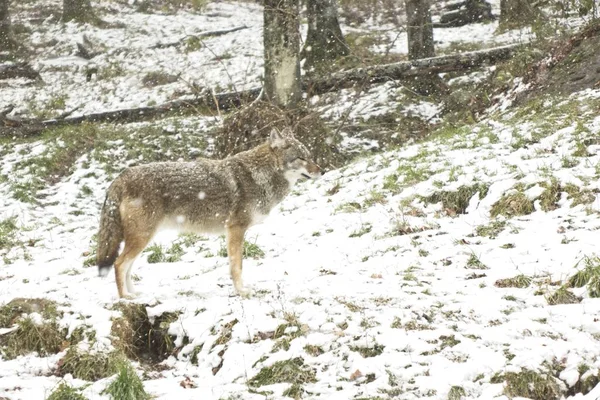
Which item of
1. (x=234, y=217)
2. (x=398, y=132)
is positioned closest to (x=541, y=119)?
(x=398, y=132)

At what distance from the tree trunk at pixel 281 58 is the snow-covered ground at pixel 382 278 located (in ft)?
8.04

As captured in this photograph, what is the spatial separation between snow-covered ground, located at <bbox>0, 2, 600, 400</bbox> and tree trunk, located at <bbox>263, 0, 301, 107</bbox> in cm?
245

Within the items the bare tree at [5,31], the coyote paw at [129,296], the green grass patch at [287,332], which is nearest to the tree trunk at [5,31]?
the bare tree at [5,31]

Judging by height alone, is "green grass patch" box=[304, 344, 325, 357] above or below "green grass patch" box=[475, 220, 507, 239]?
below

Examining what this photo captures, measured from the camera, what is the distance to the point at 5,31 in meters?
20.1

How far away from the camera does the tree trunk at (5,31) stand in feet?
65.4

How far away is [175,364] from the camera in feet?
15.6

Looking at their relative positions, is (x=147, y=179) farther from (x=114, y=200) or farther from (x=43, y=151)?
(x=43, y=151)

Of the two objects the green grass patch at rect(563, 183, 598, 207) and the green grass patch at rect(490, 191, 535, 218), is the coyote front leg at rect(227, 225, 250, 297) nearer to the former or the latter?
the green grass patch at rect(490, 191, 535, 218)

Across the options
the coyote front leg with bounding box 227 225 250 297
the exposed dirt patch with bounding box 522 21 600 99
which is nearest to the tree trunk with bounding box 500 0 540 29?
the exposed dirt patch with bounding box 522 21 600 99

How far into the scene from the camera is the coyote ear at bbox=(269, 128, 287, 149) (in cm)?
621

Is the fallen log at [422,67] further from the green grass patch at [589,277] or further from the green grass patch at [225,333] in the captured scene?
the green grass patch at [225,333]

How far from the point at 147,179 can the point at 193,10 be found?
68.1ft

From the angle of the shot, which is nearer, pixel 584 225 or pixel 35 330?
pixel 35 330
